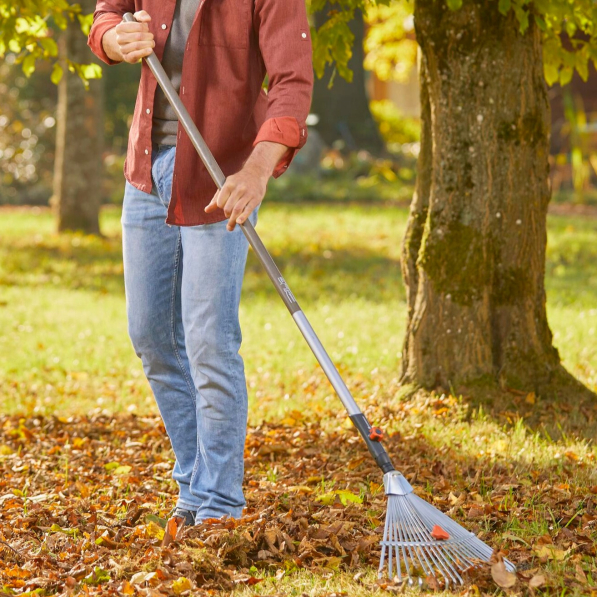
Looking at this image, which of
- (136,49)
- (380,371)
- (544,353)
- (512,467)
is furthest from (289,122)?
(380,371)

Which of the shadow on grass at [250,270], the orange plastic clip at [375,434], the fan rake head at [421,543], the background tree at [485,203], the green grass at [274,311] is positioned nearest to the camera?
the fan rake head at [421,543]

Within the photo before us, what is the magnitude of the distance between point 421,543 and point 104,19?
2.12 metres

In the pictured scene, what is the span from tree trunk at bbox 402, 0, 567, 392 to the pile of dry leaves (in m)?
0.72

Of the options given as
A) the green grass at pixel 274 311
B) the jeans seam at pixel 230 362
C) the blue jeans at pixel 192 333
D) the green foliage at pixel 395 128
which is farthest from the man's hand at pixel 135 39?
the green foliage at pixel 395 128

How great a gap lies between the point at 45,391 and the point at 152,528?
3058mm

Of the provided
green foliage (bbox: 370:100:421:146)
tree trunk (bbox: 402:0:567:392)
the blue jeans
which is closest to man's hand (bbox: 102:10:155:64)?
the blue jeans

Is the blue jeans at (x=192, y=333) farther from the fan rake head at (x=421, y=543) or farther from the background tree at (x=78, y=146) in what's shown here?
the background tree at (x=78, y=146)

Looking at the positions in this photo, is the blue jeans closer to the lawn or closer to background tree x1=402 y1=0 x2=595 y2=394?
the lawn

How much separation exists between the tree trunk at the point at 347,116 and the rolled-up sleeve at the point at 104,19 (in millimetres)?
14303

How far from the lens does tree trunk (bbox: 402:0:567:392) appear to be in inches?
189

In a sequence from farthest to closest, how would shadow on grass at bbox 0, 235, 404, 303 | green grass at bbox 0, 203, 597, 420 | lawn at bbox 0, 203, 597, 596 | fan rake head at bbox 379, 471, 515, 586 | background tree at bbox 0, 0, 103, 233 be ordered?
background tree at bbox 0, 0, 103, 233 → shadow on grass at bbox 0, 235, 404, 303 → green grass at bbox 0, 203, 597, 420 → lawn at bbox 0, 203, 597, 596 → fan rake head at bbox 379, 471, 515, 586

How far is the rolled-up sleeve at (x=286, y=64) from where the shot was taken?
2955mm

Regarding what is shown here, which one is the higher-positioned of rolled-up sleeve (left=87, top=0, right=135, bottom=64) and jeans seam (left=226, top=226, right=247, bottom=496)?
rolled-up sleeve (left=87, top=0, right=135, bottom=64)

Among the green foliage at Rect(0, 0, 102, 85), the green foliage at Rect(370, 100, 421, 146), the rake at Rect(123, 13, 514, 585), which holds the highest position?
the green foliage at Rect(370, 100, 421, 146)
